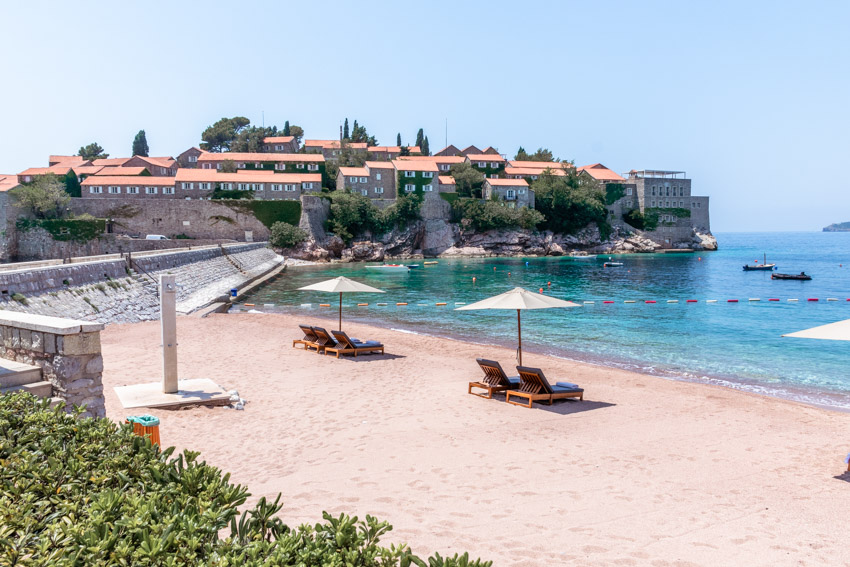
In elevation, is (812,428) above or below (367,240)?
below

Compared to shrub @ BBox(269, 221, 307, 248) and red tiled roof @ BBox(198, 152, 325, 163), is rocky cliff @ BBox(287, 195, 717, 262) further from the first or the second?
red tiled roof @ BBox(198, 152, 325, 163)

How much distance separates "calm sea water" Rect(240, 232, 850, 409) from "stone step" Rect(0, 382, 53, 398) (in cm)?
1274

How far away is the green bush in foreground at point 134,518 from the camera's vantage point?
3.10 metres

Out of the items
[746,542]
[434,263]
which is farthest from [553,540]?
[434,263]

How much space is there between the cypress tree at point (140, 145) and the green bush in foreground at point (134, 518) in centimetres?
11875

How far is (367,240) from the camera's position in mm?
83500

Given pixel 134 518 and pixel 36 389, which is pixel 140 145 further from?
pixel 134 518

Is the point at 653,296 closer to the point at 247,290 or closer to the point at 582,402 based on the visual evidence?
the point at 247,290

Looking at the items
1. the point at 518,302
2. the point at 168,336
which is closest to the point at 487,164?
the point at 518,302

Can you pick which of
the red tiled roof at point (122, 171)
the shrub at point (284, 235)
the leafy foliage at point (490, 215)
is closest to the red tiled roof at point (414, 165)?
the leafy foliage at point (490, 215)

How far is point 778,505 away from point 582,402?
552 cm

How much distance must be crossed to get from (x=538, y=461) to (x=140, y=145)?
390ft

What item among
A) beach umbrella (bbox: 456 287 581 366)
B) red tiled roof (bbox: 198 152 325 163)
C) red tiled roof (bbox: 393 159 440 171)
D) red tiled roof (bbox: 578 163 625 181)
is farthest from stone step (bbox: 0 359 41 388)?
red tiled roof (bbox: 578 163 625 181)

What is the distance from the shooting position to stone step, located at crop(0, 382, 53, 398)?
6.80 m
